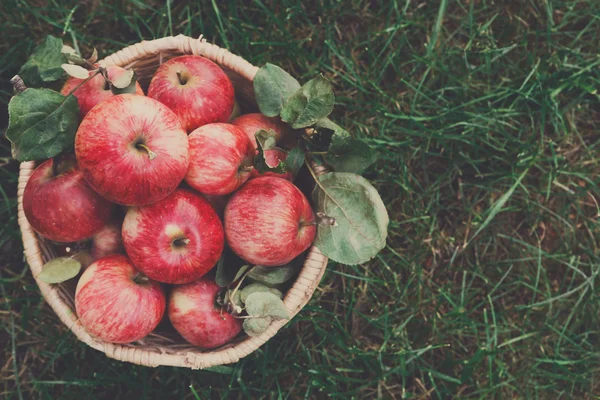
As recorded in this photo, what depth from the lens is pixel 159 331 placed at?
175 cm

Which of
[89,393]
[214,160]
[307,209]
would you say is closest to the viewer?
[214,160]

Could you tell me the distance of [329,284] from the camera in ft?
7.03

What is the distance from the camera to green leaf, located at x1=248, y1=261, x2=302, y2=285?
5.23ft

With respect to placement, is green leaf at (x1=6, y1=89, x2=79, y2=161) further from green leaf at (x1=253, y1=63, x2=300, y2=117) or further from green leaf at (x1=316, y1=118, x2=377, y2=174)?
green leaf at (x1=316, y1=118, x2=377, y2=174)

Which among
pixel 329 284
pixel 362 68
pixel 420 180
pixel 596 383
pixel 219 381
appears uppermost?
pixel 362 68

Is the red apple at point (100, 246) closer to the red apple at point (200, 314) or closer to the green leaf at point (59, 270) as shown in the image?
the green leaf at point (59, 270)

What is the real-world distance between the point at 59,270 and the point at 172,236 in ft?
1.14

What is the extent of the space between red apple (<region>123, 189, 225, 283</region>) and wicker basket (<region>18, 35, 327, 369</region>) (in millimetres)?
243

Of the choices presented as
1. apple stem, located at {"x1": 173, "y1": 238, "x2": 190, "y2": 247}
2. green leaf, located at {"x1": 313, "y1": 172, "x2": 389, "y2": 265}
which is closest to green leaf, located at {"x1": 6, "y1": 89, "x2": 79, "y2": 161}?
apple stem, located at {"x1": 173, "y1": 238, "x2": 190, "y2": 247}

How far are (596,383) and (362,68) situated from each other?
4.90ft

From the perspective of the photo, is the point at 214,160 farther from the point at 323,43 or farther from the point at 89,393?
the point at 89,393

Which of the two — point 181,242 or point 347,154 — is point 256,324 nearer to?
point 181,242

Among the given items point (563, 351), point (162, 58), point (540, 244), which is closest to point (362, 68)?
point (162, 58)

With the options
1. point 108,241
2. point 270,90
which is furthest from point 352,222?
point 108,241
